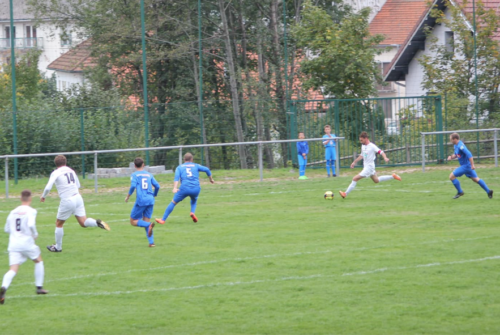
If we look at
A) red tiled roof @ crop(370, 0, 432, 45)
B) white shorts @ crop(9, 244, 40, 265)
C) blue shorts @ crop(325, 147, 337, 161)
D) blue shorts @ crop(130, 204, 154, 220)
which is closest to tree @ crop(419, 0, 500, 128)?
blue shorts @ crop(325, 147, 337, 161)

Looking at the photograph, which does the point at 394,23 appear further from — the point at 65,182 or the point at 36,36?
the point at 65,182

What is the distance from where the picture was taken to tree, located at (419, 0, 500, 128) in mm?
28234

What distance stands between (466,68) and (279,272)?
69.0ft

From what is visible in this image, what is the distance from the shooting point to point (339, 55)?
27453 millimetres

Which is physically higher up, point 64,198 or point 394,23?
point 394,23

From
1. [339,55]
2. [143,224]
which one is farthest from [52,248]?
[339,55]

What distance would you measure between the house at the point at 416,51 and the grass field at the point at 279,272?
16.6 m

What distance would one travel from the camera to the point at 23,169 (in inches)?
953

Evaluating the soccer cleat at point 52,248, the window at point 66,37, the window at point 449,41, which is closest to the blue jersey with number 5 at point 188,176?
the soccer cleat at point 52,248

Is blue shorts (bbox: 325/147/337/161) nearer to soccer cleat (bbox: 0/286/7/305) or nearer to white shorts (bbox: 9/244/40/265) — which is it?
white shorts (bbox: 9/244/40/265)

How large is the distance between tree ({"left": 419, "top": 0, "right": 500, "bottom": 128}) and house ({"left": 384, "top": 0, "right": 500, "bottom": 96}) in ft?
4.21

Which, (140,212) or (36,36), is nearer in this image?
(140,212)

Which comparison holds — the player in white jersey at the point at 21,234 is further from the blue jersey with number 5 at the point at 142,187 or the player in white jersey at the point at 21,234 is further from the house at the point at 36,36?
the house at the point at 36,36

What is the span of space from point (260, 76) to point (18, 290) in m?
20.8
